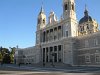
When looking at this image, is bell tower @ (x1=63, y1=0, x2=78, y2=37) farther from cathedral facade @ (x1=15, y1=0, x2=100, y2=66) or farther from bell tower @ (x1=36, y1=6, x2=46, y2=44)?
bell tower @ (x1=36, y1=6, x2=46, y2=44)

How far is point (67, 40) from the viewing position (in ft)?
209

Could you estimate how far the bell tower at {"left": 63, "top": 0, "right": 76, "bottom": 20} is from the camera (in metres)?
66.3

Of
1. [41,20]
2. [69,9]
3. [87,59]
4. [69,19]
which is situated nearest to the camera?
[87,59]

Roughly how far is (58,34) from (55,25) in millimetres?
3706

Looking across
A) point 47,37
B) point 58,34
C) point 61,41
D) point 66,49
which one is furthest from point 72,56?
point 47,37

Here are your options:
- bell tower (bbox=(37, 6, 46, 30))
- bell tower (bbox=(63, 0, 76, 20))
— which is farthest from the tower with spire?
bell tower (bbox=(63, 0, 76, 20))

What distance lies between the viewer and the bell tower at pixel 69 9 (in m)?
66.3

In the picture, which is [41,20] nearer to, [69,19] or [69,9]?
[69,9]

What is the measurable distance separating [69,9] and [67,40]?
11.4 metres

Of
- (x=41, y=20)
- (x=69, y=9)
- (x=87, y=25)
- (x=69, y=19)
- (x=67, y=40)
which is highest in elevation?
(x=69, y=9)

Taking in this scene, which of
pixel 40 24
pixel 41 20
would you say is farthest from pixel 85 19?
pixel 40 24

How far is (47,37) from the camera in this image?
77688 mm

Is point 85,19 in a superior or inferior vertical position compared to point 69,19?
superior

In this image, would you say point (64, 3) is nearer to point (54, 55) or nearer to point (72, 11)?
point (72, 11)
